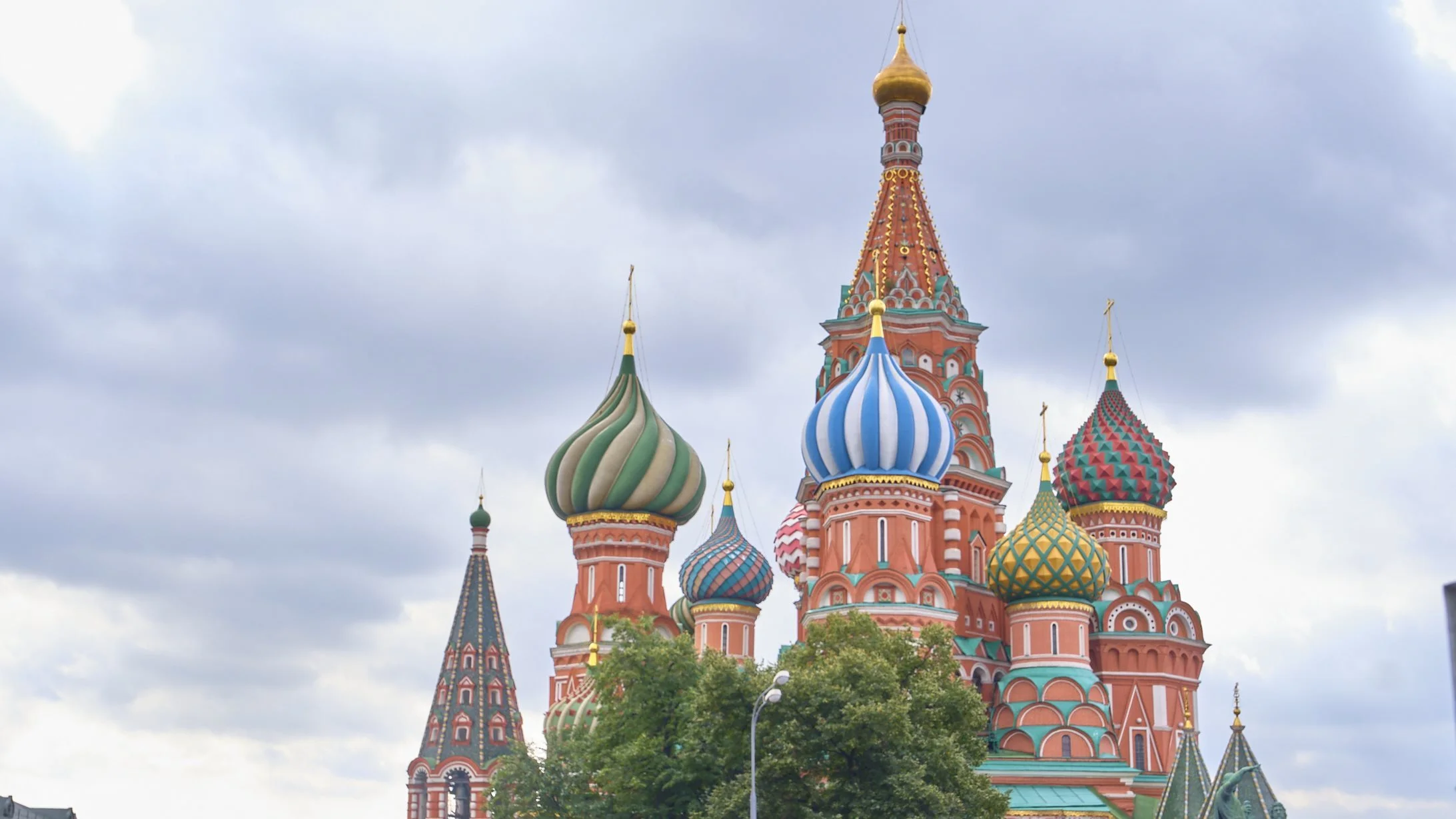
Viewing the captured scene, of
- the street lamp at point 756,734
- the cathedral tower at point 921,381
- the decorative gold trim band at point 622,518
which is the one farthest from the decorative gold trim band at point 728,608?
the street lamp at point 756,734

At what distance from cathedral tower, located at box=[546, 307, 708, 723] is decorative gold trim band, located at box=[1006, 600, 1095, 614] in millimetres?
13662

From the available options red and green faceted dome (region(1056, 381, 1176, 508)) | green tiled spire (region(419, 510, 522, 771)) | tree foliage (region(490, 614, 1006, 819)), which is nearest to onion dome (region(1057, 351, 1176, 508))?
red and green faceted dome (region(1056, 381, 1176, 508))

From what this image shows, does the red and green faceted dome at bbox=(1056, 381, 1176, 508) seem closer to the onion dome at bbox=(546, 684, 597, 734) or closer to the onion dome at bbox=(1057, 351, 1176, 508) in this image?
the onion dome at bbox=(1057, 351, 1176, 508)

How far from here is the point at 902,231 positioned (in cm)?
5378

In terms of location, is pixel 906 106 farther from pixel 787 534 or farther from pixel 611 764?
pixel 611 764

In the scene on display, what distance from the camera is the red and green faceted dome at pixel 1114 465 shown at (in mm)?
54250

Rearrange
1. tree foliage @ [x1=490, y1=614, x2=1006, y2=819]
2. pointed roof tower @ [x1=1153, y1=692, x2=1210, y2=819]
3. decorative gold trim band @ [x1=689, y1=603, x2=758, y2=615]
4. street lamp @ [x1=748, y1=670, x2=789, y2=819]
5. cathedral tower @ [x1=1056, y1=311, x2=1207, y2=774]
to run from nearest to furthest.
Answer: street lamp @ [x1=748, y1=670, x2=789, y2=819], tree foliage @ [x1=490, y1=614, x2=1006, y2=819], pointed roof tower @ [x1=1153, y1=692, x2=1210, y2=819], cathedral tower @ [x1=1056, y1=311, x2=1207, y2=774], decorative gold trim band @ [x1=689, y1=603, x2=758, y2=615]

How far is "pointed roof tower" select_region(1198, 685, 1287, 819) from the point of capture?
36.3 m

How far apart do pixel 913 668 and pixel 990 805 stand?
3.56 meters

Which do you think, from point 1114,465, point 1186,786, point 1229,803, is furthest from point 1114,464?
point 1229,803

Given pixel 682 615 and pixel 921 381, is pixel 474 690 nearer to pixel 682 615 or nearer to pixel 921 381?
pixel 682 615

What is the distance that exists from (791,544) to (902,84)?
630 inches

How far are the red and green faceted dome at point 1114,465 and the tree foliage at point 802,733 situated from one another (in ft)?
58.6

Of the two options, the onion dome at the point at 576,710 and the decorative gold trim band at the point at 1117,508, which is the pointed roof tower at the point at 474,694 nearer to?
the onion dome at the point at 576,710
